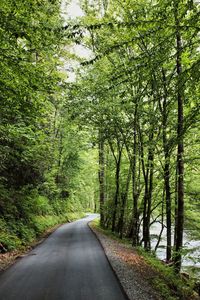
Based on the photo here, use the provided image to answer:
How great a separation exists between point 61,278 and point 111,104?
9639 mm

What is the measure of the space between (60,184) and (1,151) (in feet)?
77.4

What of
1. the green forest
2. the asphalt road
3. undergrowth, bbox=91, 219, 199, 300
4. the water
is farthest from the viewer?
the water

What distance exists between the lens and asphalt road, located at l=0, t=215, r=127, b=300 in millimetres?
6357

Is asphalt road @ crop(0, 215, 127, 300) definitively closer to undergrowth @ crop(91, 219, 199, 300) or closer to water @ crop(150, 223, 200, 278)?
undergrowth @ crop(91, 219, 199, 300)

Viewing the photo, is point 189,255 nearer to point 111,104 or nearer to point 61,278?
point 61,278

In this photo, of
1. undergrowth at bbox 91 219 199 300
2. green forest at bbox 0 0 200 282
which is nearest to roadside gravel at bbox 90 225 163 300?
undergrowth at bbox 91 219 199 300

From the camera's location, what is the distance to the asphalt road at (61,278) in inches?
250

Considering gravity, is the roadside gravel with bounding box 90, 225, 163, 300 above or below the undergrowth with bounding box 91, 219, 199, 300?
above

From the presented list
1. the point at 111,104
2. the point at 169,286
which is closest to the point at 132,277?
the point at 169,286

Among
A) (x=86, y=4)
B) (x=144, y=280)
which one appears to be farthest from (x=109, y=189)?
(x=144, y=280)

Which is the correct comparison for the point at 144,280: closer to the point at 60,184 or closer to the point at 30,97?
the point at 30,97

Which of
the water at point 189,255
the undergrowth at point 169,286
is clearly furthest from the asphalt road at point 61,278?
the water at point 189,255

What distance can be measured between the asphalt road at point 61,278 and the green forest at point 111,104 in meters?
2.19

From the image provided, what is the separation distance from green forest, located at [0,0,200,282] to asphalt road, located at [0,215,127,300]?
2188 mm
